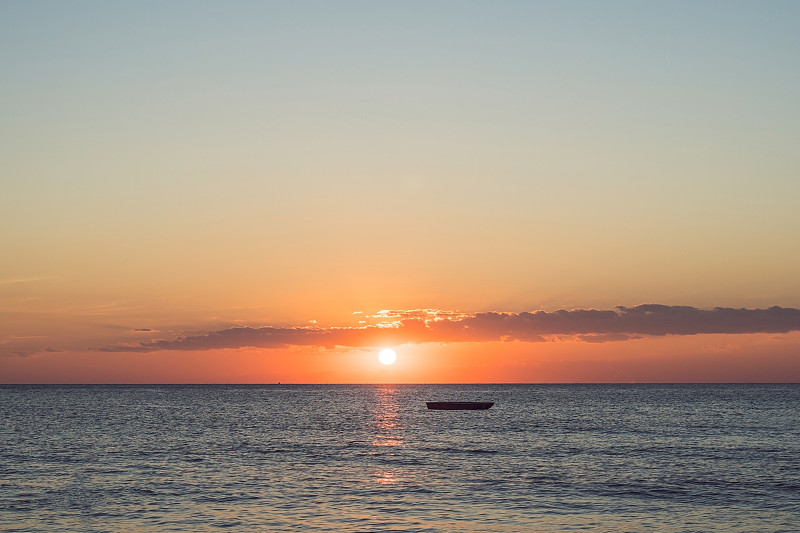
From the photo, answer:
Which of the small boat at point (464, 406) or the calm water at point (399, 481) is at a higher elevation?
the calm water at point (399, 481)

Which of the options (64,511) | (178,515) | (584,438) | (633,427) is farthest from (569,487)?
(633,427)

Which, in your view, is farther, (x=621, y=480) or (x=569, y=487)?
(x=621, y=480)

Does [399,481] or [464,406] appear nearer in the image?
[399,481]

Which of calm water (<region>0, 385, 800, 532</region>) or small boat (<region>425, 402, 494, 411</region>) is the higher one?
calm water (<region>0, 385, 800, 532</region>)

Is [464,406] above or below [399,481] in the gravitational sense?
below

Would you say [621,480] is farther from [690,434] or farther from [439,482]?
[690,434]

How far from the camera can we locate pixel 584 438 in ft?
323

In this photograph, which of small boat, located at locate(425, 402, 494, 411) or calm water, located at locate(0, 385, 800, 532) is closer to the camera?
calm water, located at locate(0, 385, 800, 532)

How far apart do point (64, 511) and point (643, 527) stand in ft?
110

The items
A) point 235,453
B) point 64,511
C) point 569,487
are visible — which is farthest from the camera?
point 235,453

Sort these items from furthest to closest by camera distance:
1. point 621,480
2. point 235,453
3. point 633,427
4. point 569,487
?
point 633,427
point 235,453
point 621,480
point 569,487

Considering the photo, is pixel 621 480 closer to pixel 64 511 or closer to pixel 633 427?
pixel 64 511

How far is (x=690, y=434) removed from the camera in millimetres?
106438

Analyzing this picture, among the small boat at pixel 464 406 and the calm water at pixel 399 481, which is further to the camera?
the small boat at pixel 464 406
